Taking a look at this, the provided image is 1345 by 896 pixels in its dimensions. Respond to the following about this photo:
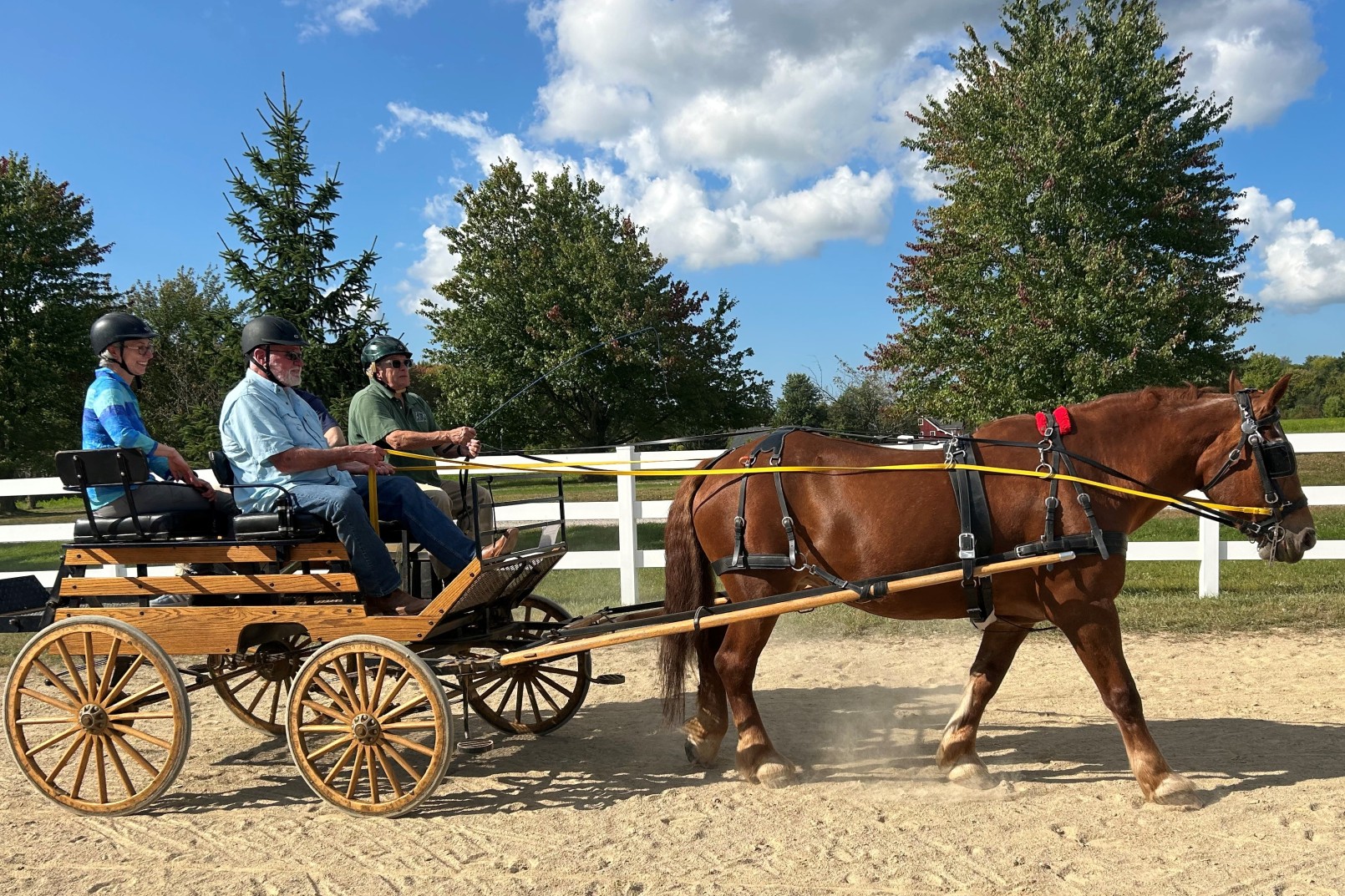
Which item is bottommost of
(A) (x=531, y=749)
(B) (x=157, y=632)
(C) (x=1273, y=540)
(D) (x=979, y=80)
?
(A) (x=531, y=749)

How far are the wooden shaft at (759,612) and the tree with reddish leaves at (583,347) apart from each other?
67.7 ft

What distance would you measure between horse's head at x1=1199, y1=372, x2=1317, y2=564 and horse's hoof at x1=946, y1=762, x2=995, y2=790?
1.56 m

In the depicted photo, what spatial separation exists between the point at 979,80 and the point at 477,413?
15.5 metres

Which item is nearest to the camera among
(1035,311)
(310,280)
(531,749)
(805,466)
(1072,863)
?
(1072,863)

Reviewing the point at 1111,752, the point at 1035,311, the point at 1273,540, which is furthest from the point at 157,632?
the point at 1035,311

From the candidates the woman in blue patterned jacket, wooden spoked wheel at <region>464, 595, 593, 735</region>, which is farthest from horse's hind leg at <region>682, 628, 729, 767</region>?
the woman in blue patterned jacket

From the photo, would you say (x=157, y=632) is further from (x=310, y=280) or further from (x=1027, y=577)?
(x=310, y=280)

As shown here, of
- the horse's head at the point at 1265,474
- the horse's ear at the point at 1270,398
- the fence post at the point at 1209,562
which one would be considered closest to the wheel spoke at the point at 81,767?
the horse's head at the point at 1265,474

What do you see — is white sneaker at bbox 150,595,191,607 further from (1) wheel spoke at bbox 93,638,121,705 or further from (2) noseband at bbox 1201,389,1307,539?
(2) noseband at bbox 1201,389,1307,539

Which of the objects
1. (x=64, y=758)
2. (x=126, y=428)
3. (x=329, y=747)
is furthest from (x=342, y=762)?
(x=126, y=428)

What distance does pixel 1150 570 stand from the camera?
9.82 meters

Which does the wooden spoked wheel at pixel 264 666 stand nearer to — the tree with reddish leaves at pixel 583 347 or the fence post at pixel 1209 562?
the fence post at pixel 1209 562

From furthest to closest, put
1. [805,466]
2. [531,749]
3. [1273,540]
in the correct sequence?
[531,749] → [805,466] → [1273,540]

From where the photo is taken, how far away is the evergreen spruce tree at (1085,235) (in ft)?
49.2
